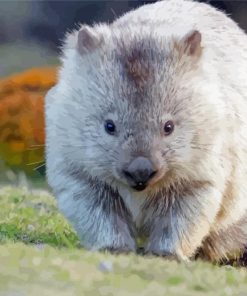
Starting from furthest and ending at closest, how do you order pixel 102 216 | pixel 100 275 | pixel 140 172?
pixel 102 216, pixel 140 172, pixel 100 275

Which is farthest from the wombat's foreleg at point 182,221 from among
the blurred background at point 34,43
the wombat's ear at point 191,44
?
the blurred background at point 34,43

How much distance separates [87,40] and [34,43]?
3.13 metres

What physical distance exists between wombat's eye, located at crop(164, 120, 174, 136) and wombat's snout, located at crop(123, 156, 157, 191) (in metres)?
0.23

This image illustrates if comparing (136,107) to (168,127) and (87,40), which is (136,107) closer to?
(168,127)

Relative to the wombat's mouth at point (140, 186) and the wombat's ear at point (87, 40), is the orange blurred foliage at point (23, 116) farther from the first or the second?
the wombat's mouth at point (140, 186)

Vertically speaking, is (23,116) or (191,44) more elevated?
(191,44)

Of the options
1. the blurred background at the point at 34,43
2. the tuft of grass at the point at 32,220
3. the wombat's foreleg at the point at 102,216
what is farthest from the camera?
the blurred background at the point at 34,43

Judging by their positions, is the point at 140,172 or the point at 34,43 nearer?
the point at 140,172

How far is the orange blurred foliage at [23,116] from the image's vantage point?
946 centimetres

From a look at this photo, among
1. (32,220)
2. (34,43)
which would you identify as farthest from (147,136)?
(34,43)

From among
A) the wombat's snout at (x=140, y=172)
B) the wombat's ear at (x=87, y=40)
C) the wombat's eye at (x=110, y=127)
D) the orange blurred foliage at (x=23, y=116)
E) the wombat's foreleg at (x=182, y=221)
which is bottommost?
the orange blurred foliage at (x=23, y=116)

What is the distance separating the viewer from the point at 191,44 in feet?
19.5

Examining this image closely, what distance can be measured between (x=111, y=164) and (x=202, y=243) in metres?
0.94

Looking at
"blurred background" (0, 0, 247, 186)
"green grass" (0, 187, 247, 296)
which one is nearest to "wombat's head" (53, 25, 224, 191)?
"green grass" (0, 187, 247, 296)
